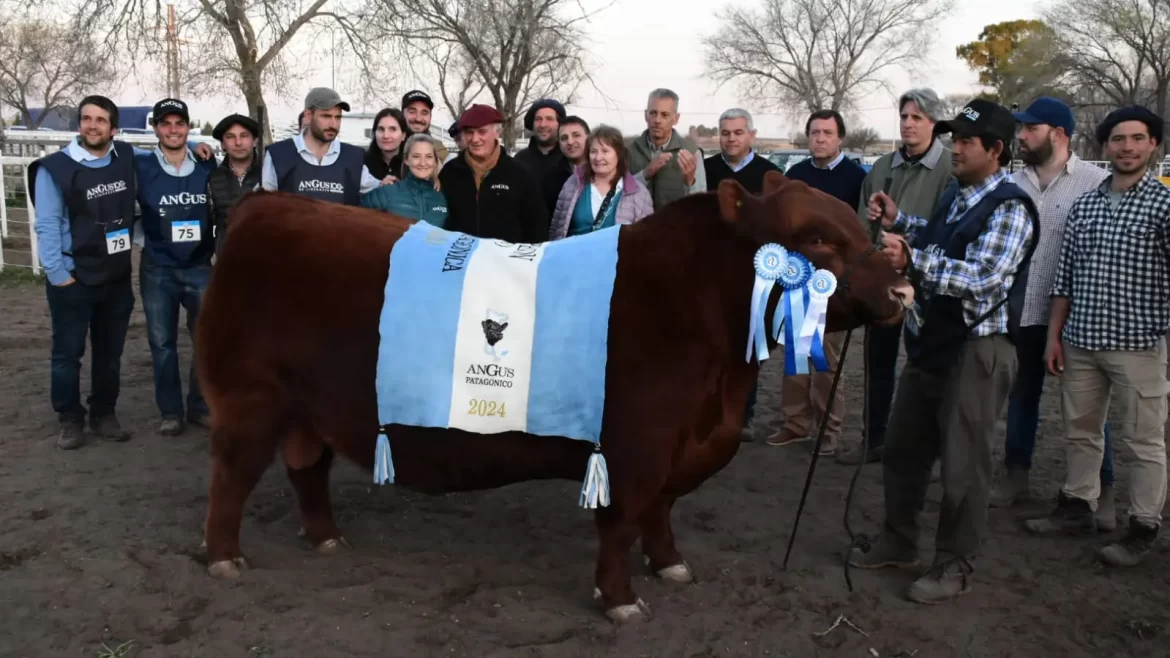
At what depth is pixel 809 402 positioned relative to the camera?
659cm

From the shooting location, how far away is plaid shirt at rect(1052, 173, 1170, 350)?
14.5 ft

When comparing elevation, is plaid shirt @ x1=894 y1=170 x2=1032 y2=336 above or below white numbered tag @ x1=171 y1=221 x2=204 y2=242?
above

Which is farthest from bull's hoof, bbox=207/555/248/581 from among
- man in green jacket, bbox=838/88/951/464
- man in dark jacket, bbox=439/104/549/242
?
man in green jacket, bbox=838/88/951/464

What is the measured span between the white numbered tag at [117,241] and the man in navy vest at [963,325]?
4995 mm

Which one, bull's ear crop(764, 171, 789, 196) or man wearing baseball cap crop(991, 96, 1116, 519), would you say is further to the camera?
man wearing baseball cap crop(991, 96, 1116, 519)

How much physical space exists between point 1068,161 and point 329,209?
4.22 metres

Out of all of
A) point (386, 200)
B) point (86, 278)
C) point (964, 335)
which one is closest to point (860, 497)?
point (964, 335)

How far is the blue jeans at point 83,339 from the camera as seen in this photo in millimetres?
6109

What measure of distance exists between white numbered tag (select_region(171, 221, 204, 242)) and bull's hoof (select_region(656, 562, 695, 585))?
13.7 feet

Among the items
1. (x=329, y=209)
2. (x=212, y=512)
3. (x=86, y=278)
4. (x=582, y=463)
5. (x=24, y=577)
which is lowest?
(x=24, y=577)

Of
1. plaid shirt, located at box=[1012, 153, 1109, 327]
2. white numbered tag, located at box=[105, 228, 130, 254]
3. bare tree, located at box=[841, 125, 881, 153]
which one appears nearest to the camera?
plaid shirt, located at box=[1012, 153, 1109, 327]

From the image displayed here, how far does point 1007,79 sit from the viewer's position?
152ft

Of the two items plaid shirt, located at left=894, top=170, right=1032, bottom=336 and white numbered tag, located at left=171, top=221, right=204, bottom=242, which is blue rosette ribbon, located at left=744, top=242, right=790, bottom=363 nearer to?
plaid shirt, located at left=894, top=170, right=1032, bottom=336

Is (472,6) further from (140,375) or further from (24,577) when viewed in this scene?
(24,577)
